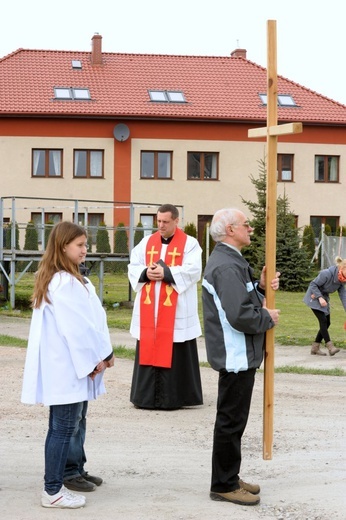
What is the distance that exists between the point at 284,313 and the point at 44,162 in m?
20.0

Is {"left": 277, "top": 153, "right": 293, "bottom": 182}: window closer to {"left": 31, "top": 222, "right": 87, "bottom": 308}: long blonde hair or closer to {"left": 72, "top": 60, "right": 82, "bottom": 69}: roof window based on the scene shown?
{"left": 72, "top": 60, "right": 82, "bottom": 69}: roof window

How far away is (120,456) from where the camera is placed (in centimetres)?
770

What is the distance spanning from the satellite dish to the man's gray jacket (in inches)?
1386

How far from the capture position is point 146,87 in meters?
42.9

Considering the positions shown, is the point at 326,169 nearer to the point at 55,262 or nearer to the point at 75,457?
the point at 75,457

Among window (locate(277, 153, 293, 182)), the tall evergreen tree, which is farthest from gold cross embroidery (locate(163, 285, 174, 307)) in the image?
window (locate(277, 153, 293, 182))

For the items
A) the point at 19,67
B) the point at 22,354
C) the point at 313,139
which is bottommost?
the point at 22,354

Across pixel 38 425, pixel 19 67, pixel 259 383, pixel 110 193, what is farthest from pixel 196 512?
pixel 19 67

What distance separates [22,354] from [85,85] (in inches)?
1160

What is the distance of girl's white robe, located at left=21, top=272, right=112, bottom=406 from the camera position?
6.08 metres

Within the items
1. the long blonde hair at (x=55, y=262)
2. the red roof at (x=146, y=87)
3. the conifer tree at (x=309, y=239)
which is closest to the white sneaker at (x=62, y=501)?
the long blonde hair at (x=55, y=262)

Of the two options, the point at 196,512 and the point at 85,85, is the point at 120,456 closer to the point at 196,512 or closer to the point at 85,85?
the point at 196,512

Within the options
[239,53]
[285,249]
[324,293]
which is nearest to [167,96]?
[239,53]

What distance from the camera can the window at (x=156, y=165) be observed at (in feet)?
138
